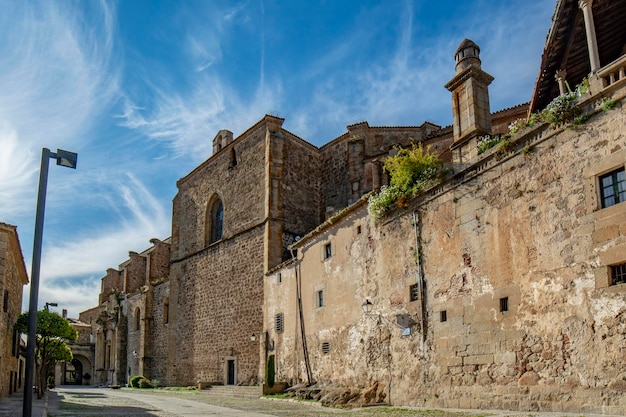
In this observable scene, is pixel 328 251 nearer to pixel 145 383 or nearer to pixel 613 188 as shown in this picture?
pixel 613 188

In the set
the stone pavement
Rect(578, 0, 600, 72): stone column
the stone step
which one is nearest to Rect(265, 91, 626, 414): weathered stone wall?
Rect(578, 0, 600, 72): stone column

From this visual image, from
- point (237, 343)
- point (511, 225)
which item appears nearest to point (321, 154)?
point (237, 343)

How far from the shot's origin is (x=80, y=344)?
54500mm

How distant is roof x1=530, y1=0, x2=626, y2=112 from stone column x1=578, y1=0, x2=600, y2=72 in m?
0.87

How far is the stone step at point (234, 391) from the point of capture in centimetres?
2227

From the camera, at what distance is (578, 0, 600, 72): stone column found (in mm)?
10233

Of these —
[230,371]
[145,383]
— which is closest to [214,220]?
[230,371]

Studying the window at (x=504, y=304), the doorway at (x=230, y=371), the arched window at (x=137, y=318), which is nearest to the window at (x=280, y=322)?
the doorway at (x=230, y=371)

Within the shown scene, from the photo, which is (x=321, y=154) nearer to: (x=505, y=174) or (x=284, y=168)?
(x=284, y=168)

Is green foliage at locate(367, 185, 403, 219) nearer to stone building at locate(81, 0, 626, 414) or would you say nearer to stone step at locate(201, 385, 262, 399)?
stone building at locate(81, 0, 626, 414)

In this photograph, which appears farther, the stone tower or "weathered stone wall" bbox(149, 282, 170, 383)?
"weathered stone wall" bbox(149, 282, 170, 383)

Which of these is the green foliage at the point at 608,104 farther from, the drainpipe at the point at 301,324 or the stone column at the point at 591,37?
the drainpipe at the point at 301,324

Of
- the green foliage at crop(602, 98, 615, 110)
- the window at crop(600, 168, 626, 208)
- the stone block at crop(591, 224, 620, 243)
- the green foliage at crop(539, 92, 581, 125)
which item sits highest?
the green foliage at crop(539, 92, 581, 125)

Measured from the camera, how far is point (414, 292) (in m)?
14.6
